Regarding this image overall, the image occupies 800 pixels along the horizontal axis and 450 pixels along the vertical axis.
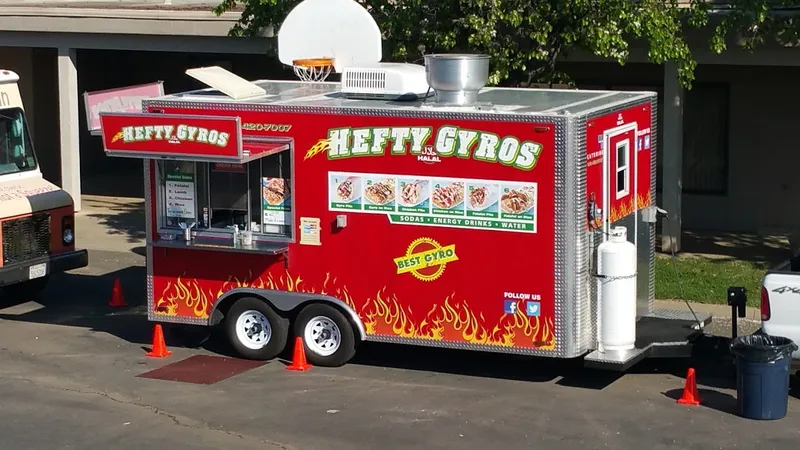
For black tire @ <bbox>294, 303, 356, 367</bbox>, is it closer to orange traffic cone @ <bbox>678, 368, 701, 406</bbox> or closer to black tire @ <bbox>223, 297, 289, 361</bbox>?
black tire @ <bbox>223, 297, 289, 361</bbox>

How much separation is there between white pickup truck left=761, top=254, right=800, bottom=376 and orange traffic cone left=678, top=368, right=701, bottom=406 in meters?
0.74

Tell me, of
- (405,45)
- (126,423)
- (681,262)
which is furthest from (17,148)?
(681,262)

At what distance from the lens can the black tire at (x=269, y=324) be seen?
1280 centimetres

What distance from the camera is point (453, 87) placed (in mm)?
12047

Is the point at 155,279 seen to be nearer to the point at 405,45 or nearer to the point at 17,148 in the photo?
the point at 17,148

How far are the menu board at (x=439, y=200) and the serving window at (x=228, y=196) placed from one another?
571 mm

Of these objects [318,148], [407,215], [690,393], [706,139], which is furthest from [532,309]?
[706,139]

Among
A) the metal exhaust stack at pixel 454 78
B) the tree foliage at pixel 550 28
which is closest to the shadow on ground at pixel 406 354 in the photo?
the metal exhaust stack at pixel 454 78

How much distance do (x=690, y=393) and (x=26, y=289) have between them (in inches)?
338

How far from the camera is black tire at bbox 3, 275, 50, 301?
16016mm

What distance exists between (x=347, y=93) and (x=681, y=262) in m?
6.78

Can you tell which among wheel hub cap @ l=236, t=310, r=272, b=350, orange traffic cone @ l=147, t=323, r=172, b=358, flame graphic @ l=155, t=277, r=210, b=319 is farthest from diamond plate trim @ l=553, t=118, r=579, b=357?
orange traffic cone @ l=147, t=323, r=172, b=358

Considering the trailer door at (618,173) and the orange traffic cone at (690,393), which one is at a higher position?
the trailer door at (618,173)

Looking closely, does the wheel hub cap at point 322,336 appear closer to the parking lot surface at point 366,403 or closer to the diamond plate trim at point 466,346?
the parking lot surface at point 366,403
